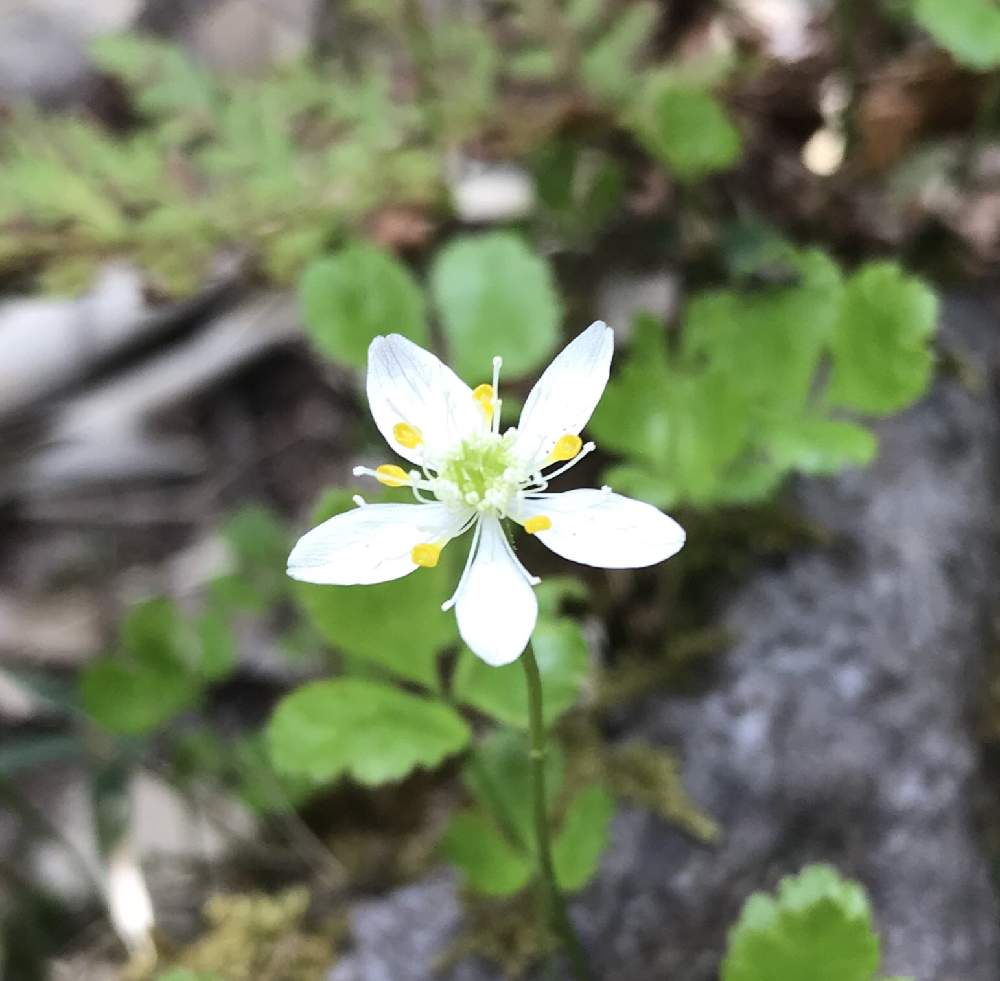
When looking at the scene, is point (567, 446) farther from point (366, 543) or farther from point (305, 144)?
point (305, 144)

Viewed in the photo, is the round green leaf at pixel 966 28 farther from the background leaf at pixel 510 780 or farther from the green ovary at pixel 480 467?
the background leaf at pixel 510 780

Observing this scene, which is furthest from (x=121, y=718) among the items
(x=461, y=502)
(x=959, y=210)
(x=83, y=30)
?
(x=83, y=30)

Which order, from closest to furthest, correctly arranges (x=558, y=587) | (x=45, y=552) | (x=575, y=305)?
(x=558, y=587), (x=575, y=305), (x=45, y=552)

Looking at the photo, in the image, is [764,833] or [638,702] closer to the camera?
[764,833]

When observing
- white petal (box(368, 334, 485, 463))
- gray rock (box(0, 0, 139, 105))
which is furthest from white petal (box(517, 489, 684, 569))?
gray rock (box(0, 0, 139, 105))

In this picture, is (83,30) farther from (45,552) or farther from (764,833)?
(764,833)

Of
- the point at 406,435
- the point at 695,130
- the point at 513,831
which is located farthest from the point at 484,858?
the point at 695,130
